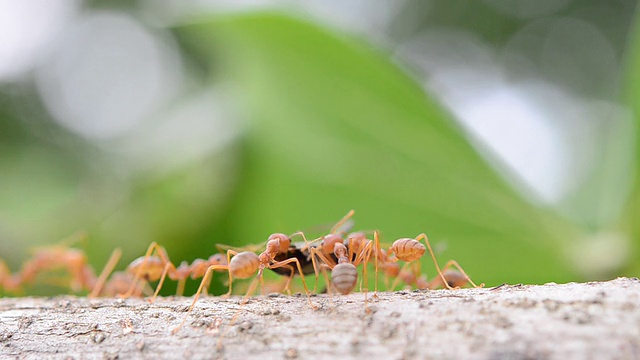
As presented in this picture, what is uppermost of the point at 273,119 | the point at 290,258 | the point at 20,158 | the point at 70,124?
the point at 70,124

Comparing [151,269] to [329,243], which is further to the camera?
[151,269]

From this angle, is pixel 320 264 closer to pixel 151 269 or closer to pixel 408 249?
pixel 408 249

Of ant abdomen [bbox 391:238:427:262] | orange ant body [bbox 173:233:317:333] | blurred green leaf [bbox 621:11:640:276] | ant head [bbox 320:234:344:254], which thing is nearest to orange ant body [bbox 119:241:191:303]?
orange ant body [bbox 173:233:317:333]

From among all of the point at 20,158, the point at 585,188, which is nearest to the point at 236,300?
the point at 585,188

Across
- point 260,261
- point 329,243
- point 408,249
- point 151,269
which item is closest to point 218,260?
point 151,269

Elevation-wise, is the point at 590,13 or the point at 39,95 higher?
the point at 590,13

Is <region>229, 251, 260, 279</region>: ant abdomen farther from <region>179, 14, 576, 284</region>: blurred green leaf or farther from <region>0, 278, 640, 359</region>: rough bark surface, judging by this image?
<region>179, 14, 576, 284</region>: blurred green leaf

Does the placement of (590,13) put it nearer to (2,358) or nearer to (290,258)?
(290,258)
